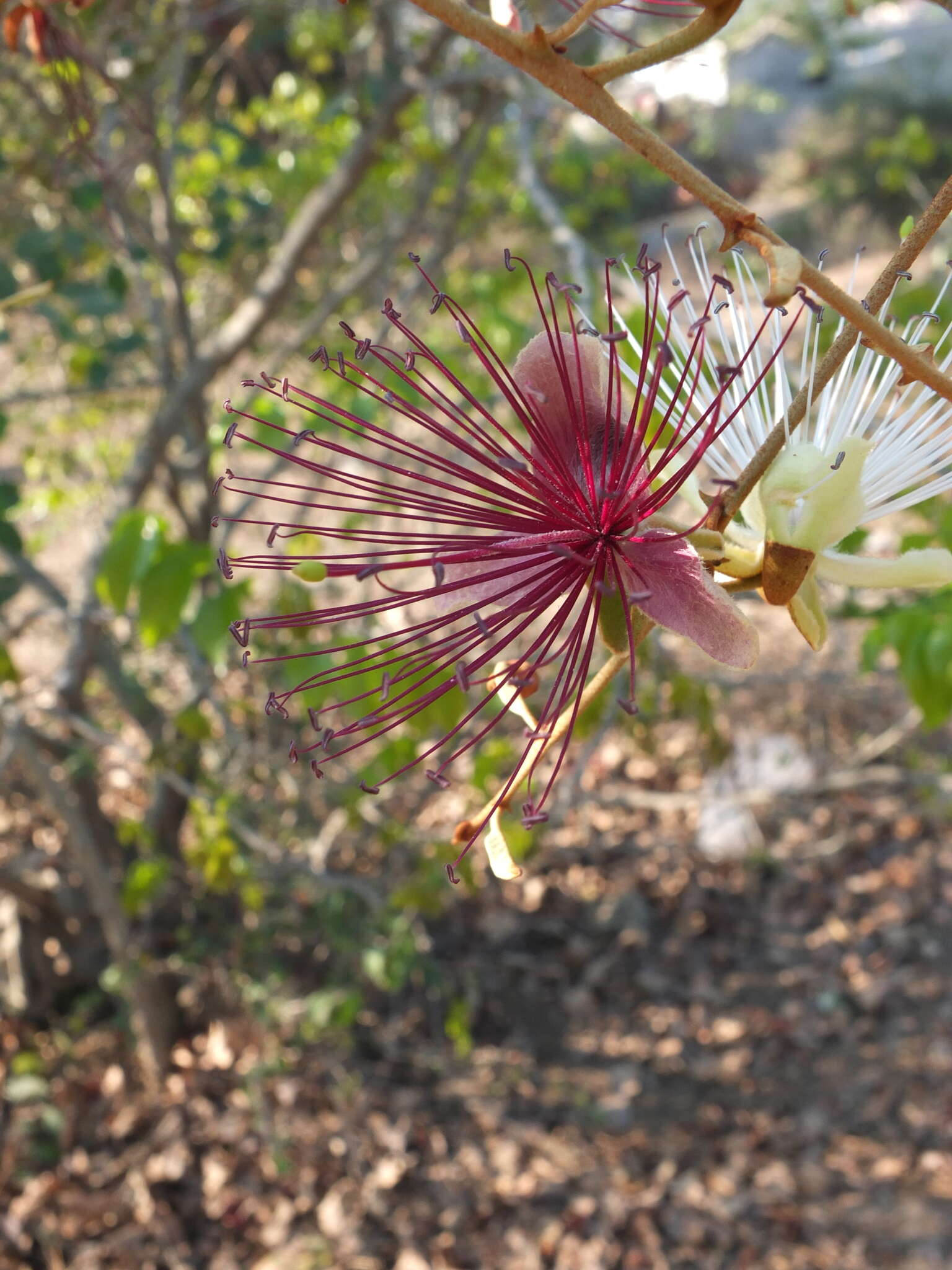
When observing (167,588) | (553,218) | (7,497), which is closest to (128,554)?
(167,588)

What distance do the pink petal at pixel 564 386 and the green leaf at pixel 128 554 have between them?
52.4 inches

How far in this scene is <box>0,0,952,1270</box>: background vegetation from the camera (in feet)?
9.93

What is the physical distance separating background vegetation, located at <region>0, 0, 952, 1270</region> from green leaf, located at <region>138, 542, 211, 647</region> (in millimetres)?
32

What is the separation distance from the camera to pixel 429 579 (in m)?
2.62

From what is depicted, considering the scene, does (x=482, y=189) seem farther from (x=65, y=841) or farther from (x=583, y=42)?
(x=65, y=841)

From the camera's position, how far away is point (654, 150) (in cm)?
51

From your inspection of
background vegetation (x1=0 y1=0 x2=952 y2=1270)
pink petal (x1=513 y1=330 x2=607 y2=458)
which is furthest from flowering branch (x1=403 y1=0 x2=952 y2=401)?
background vegetation (x1=0 y1=0 x2=952 y2=1270)

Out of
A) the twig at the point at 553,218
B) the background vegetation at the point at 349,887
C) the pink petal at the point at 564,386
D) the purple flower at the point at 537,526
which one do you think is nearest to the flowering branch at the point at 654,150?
the purple flower at the point at 537,526

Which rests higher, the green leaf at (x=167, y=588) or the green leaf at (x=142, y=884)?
the green leaf at (x=142, y=884)

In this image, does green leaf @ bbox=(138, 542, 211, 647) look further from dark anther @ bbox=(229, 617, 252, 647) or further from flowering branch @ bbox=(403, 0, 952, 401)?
flowering branch @ bbox=(403, 0, 952, 401)

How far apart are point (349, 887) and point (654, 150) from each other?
2.81m

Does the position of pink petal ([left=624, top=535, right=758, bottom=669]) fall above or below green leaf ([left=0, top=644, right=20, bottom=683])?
below

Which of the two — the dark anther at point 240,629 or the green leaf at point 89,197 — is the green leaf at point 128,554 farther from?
the dark anther at point 240,629

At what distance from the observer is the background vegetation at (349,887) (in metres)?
3.03
